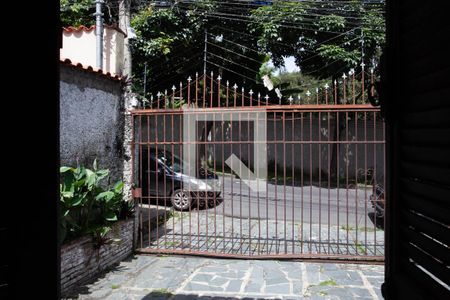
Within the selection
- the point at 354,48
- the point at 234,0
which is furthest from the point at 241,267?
the point at 234,0

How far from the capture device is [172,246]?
657 centimetres

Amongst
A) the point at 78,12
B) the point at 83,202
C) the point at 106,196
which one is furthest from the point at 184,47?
the point at 83,202

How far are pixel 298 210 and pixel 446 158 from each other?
9.06 m

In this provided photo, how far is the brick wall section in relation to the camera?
4598mm

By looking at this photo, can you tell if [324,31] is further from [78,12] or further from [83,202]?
[83,202]

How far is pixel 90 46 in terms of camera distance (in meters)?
7.27

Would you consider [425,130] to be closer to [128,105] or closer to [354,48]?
[128,105]

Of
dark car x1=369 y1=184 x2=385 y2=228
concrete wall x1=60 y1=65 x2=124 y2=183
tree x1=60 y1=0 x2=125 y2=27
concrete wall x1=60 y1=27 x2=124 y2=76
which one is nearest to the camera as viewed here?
concrete wall x1=60 y1=65 x2=124 y2=183

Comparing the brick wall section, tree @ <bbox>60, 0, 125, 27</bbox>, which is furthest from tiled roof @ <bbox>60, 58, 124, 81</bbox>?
tree @ <bbox>60, 0, 125, 27</bbox>

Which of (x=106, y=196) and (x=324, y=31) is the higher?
(x=324, y=31)

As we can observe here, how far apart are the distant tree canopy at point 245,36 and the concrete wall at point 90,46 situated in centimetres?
595

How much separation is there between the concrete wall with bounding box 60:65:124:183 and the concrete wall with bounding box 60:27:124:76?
79 centimetres

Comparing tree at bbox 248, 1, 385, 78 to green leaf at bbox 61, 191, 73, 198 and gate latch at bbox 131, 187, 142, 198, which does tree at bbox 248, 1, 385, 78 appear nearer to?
gate latch at bbox 131, 187, 142, 198

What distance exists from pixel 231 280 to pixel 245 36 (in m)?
10.9
